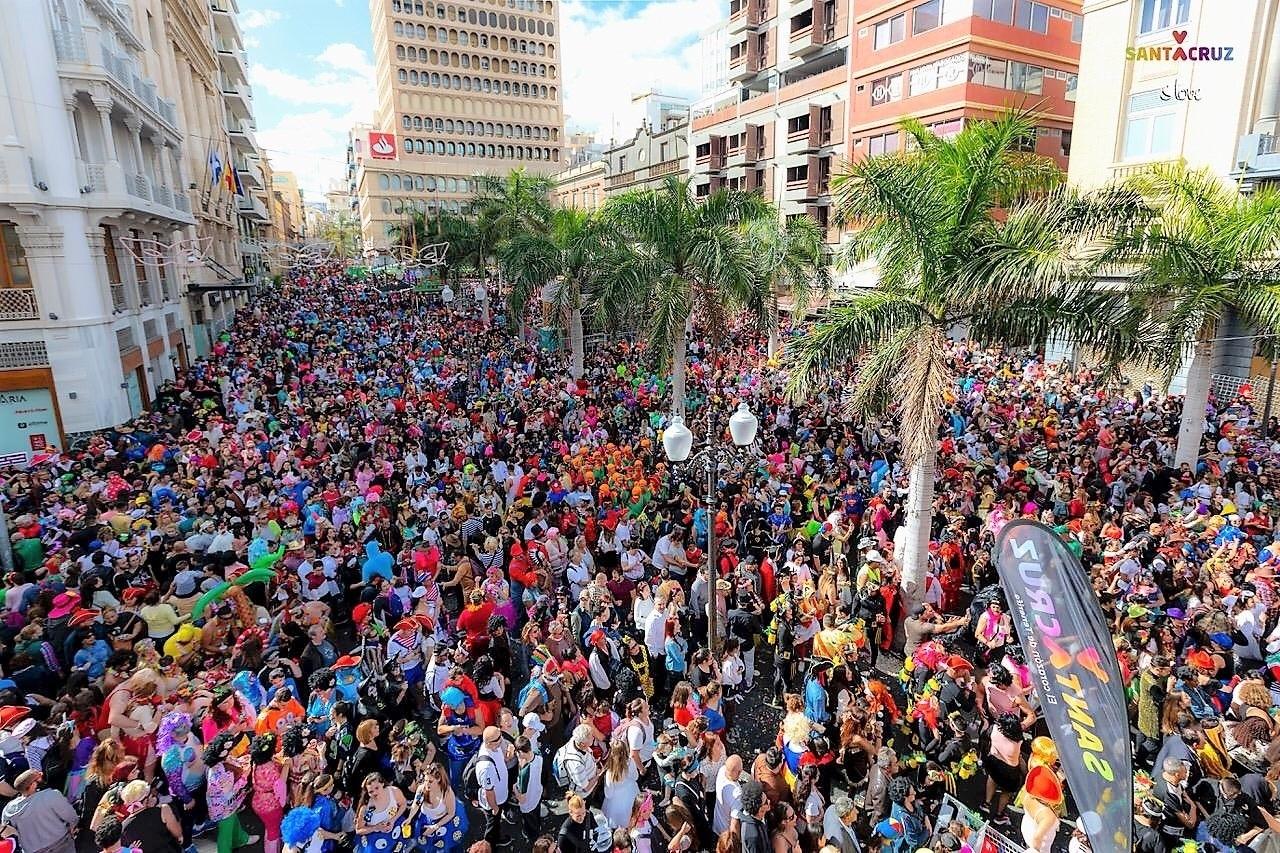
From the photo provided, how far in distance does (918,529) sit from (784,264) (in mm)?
13881

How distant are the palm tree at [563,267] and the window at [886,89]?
48.0ft

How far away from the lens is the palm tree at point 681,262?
1581cm

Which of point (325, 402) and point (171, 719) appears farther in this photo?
point (325, 402)

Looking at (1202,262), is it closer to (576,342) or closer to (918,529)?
(918,529)

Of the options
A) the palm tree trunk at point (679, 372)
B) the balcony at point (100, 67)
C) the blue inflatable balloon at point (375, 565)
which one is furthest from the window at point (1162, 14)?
the balcony at point (100, 67)

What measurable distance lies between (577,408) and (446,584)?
9144 mm

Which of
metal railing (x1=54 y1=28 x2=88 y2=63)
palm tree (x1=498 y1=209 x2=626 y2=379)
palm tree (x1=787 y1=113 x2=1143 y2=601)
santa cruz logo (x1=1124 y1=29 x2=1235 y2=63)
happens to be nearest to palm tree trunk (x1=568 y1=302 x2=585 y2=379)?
palm tree (x1=498 y1=209 x2=626 y2=379)

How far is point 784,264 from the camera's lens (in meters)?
22.0

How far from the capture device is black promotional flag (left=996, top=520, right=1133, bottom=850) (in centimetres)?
395

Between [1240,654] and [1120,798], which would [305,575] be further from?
[1240,654]

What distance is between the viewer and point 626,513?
1123 centimetres

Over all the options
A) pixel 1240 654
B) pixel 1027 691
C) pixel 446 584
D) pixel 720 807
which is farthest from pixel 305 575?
pixel 1240 654

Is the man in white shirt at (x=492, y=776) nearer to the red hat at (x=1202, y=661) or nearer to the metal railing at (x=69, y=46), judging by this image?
the red hat at (x=1202, y=661)

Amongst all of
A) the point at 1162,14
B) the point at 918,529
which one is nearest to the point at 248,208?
the point at 1162,14
